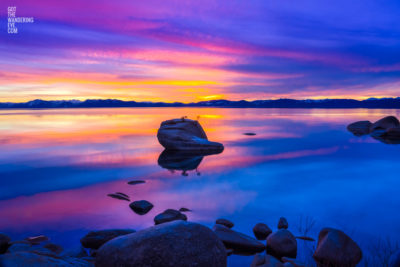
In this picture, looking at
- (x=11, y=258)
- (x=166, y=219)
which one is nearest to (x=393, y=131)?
(x=166, y=219)

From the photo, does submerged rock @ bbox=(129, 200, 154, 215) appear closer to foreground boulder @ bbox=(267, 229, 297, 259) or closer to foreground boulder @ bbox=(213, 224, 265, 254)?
foreground boulder @ bbox=(213, 224, 265, 254)

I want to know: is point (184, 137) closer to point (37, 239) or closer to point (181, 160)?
point (181, 160)

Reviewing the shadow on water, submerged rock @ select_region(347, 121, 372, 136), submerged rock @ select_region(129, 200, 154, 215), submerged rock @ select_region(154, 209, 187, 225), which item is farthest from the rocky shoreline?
submerged rock @ select_region(347, 121, 372, 136)

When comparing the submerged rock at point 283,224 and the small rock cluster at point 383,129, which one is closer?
the submerged rock at point 283,224

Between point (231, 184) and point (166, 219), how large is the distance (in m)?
4.49

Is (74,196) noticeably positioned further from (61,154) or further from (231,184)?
(61,154)

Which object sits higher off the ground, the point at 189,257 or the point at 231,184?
the point at 189,257

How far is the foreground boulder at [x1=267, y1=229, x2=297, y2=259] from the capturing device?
5.59 m

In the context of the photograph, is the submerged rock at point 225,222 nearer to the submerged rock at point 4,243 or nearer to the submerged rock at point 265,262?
the submerged rock at point 265,262

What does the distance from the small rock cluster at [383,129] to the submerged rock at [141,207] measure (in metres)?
24.4

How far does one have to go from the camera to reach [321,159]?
17.0 metres

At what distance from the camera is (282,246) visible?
5648 millimetres

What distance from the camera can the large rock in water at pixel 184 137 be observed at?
17750 mm

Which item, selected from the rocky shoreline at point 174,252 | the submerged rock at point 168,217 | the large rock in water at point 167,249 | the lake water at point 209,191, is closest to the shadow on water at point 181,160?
the lake water at point 209,191
